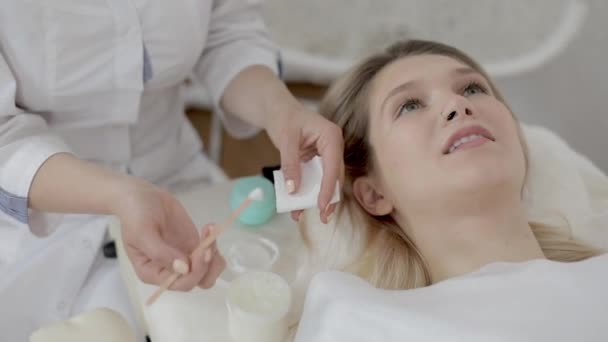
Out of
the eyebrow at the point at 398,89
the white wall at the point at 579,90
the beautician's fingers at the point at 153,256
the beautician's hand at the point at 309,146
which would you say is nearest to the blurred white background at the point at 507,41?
the white wall at the point at 579,90

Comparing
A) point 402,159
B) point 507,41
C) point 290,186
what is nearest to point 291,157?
point 290,186

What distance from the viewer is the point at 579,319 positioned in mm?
833

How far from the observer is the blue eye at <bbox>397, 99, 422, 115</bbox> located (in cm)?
104

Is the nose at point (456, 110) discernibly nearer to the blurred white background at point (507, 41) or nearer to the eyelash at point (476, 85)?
the eyelash at point (476, 85)

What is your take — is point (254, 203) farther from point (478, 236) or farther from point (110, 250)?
point (478, 236)

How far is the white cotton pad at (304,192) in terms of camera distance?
3.05ft

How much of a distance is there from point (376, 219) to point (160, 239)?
0.48 m

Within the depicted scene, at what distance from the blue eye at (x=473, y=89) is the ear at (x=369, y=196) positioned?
0.72 ft

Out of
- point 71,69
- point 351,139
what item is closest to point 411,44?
point 351,139

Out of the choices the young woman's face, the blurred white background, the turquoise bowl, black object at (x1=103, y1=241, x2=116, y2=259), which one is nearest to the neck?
the young woman's face

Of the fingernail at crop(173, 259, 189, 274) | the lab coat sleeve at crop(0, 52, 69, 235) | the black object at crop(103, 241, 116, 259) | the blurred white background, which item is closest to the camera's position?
the fingernail at crop(173, 259, 189, 274)

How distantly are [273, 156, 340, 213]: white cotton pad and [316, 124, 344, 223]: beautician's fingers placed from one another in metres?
0.02

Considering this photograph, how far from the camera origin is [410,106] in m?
1.05

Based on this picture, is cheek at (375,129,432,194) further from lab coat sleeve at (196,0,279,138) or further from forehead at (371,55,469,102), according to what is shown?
lab coat sleeve at (196,0,279,138)
